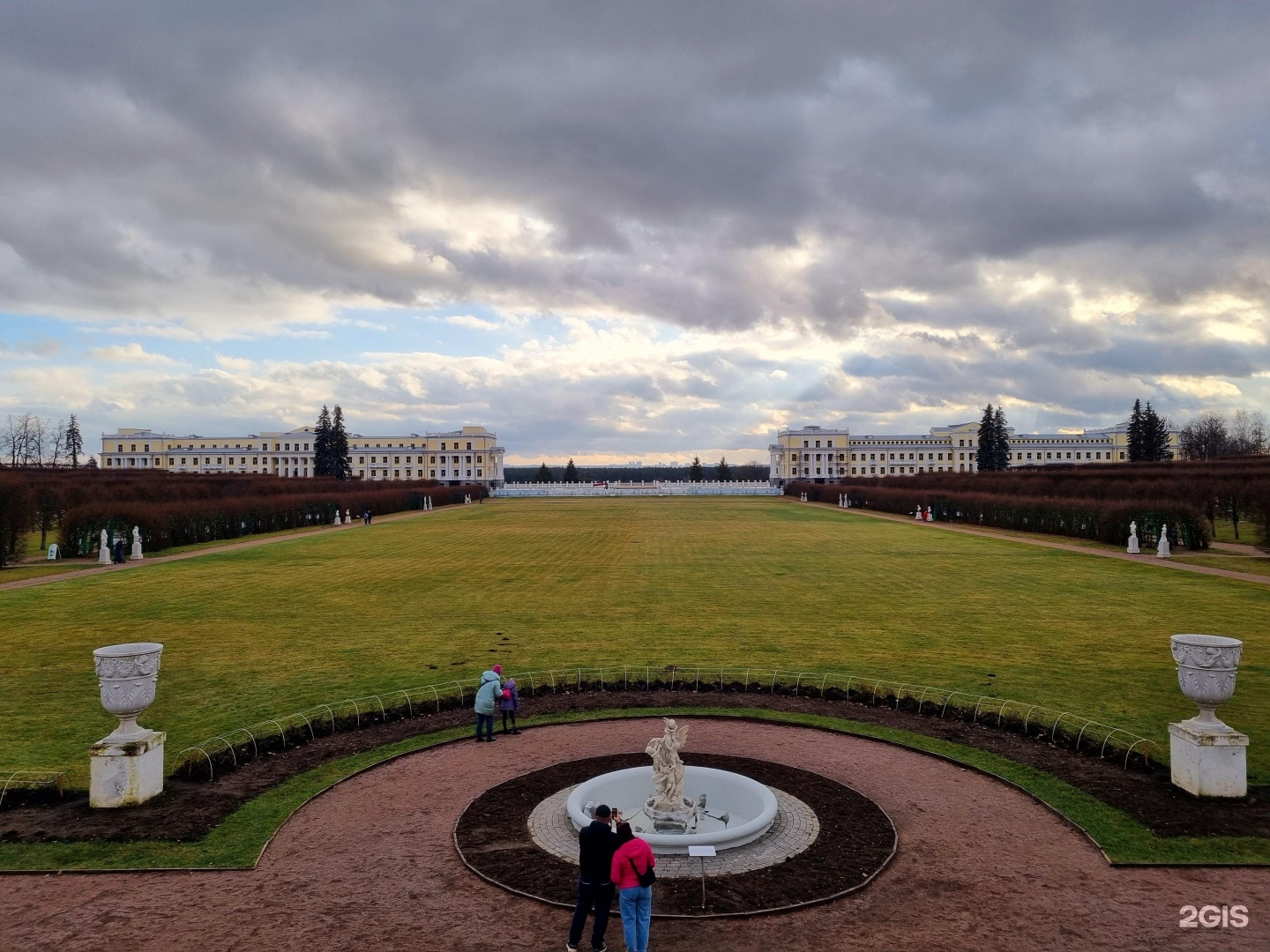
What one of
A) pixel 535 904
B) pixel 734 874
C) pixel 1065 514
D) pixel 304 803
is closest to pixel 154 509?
pixel 304 803

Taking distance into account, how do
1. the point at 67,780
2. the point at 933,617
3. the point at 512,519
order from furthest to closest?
the point at 512,519 → the point at 933,617 → the point at 67,780

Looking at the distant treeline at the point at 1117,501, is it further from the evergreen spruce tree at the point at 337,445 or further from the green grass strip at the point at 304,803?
the evergreen spruce tree at the point at 337,445

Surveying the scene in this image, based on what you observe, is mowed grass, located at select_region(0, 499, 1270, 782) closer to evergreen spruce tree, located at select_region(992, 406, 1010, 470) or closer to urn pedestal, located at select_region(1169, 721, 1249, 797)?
urn pedestal, located at select_region(1169, 721, 1249, 797)

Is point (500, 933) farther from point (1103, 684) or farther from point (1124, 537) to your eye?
point (1124, 537)

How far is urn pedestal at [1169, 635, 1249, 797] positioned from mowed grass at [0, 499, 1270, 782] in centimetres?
136

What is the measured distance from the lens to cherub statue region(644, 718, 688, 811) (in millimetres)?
9844

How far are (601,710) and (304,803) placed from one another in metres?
5.56

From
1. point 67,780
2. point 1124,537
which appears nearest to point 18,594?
point 67,780

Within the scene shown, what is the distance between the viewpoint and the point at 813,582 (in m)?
29.4

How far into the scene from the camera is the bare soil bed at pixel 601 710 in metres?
9.81

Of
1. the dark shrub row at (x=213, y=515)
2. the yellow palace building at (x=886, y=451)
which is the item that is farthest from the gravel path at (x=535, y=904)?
the yellow palace building at (x=886, y=451)

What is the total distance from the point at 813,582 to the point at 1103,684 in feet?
45.3

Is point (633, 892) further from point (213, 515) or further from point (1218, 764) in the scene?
point (213, 515)

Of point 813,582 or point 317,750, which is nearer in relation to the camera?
point 317,750
